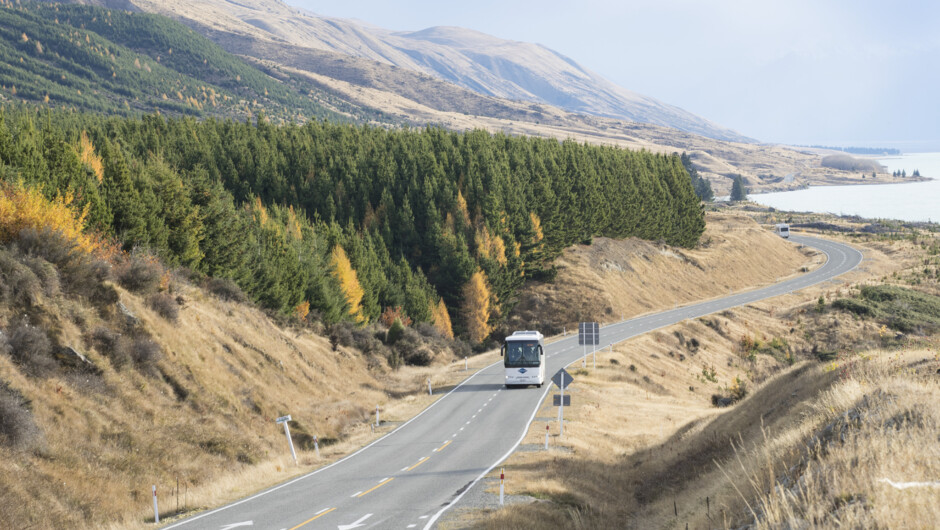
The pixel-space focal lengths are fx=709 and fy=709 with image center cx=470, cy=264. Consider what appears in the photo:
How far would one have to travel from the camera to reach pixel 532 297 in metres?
86.1

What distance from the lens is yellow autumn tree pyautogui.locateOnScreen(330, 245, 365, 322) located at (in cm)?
5956

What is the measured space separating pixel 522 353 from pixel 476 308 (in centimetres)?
3277

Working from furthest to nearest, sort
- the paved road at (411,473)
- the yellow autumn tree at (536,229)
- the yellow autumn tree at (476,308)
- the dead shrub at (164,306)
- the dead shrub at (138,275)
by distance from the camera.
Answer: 1. the yellow autumn tree at (536,229)
2. the yellow autumn tree at (476,308)
3. the dead shrub at (164,306)
4. the dead shrub at (138,275)
5. the paved road at (411,473)

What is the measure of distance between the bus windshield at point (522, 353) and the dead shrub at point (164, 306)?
19.5 meters

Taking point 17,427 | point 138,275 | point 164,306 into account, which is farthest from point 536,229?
point 17,427

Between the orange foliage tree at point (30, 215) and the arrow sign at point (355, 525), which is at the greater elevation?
the orange foliage tree at point (30, 215)

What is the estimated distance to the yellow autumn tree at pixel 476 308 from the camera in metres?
76.9

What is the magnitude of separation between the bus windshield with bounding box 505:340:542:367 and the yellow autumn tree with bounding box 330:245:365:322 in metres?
19.4

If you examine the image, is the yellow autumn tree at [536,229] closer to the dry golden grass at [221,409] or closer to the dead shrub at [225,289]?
the dry golden grass at [221,409]

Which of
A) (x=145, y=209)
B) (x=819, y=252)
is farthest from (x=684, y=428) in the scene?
(x=819, y=252)

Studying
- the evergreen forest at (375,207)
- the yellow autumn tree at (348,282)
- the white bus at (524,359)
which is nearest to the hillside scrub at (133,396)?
the evergreen forest at (375,207)

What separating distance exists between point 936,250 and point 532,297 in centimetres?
6380

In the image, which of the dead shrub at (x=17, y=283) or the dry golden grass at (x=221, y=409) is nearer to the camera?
the dry golden grass at (x=221, y=409)

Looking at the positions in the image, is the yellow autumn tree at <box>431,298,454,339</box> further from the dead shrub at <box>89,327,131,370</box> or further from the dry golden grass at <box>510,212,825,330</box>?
the dead shrub at <box>89,327,131,370</box>
